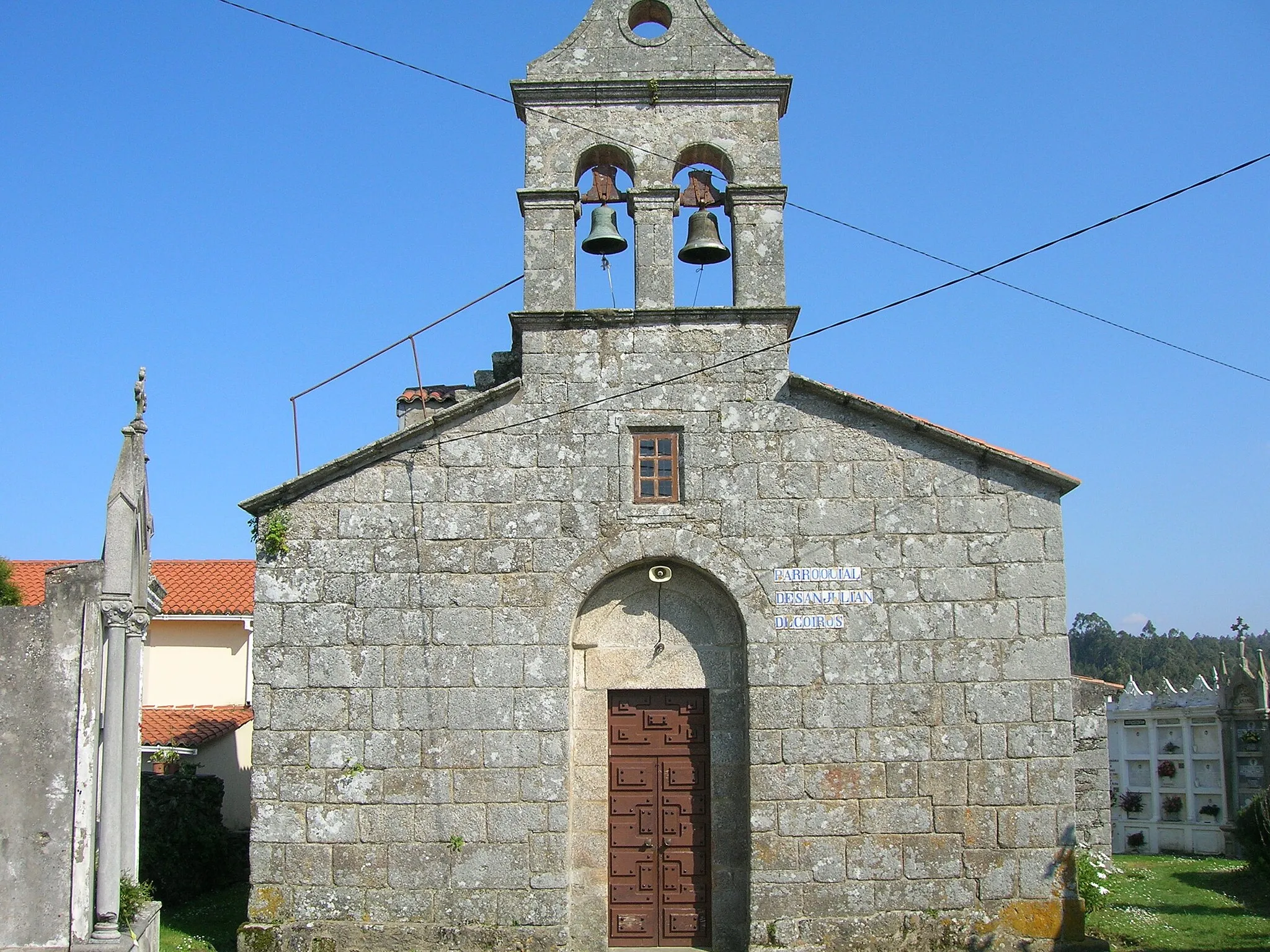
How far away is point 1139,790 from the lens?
21.5 meters

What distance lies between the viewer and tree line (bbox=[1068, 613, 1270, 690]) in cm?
6562

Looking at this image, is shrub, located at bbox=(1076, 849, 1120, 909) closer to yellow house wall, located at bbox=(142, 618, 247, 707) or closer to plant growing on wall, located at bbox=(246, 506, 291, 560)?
plant growing on wall, located at bbox=(246, 506, 291, 560)

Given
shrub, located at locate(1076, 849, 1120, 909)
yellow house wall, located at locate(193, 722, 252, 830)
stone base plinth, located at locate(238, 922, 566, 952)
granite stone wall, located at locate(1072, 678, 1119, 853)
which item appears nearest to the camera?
stone base plinth, located at locate(238, 922, 566, 952)

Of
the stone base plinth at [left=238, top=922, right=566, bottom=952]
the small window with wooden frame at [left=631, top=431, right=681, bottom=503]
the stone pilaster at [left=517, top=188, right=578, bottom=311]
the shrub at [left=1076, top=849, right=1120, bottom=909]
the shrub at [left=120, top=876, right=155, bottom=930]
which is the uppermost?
the stone pilaster at [left=517, top=188, right=578, bottom=311]

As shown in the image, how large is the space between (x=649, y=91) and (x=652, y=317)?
2.44 meters

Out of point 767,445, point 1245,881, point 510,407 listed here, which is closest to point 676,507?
point 767,445

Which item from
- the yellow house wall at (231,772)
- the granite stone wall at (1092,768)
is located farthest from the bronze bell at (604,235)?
the yellow house wall at (231,772)

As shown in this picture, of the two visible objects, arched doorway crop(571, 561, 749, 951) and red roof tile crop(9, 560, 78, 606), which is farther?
red roof tile crop(9, 560, 78, 606)

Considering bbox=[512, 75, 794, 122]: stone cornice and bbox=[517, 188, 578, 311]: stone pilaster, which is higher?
bbox=[512, 75, 794, 122]: stone cornice

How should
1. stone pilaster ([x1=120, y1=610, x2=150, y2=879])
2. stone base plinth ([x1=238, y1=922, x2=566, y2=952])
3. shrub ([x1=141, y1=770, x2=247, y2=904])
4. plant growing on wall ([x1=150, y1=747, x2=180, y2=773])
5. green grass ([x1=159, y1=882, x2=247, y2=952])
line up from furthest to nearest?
plant growing on wall ([x1=150, y1=747, x2=180, y2=773]) → shrub ([x1=141, y1=770, x2=247, y2=904]) → green grass ([x1=159, y1=882, x2=247, y2=952]) → stone base plinth ([x1=238, y1=922, x2=566, y2=952]) → stone pilaster ([x1=120, y1=610, x2=150, y2=879])

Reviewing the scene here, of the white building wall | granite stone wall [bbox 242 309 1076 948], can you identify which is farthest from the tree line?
granite stone wall [bbox 242 309 1076 948]

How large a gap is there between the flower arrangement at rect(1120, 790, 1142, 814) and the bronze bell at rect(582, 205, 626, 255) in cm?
1571

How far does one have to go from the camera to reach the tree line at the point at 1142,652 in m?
65.6

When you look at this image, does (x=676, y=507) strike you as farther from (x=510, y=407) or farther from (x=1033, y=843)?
(x=1033, y=843)
